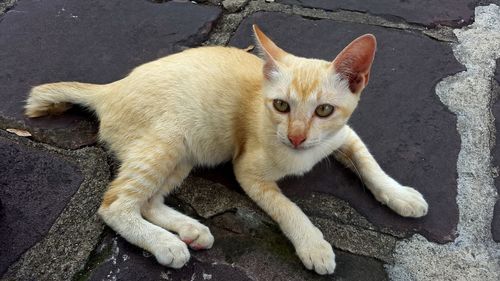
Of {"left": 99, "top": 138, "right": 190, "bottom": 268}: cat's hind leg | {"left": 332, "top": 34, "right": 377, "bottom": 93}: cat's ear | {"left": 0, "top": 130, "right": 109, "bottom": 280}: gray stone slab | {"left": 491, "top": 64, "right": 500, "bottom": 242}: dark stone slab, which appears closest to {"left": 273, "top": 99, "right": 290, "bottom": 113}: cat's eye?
{"left": 332, "top": 34, "right": 377, "bottom": 93}: cat's ear

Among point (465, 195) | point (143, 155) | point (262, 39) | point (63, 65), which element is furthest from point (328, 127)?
point (63, 65)

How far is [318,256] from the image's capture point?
164cm

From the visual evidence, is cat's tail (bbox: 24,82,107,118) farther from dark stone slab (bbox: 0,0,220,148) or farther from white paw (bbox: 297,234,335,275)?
white paw (bbox: 297,234,335,275)

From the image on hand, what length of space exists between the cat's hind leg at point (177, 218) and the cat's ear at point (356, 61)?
0.73m

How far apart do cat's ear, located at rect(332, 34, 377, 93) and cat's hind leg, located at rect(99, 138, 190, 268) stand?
27.7 inches

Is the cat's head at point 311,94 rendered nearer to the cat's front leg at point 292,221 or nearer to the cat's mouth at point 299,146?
the cat's mouth at point 299,146

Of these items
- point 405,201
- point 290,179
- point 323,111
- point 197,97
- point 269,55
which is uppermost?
point 269,55

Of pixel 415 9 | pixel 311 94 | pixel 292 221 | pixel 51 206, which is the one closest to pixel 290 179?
pixel 292 221

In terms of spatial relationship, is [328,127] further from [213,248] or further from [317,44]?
[317,44]

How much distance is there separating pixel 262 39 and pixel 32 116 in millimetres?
1027

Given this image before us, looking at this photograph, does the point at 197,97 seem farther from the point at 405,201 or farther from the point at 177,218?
the point at 405,201

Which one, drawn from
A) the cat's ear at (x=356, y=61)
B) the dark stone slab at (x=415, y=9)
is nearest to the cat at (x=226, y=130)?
the cat's ear at (x=356, y=61)

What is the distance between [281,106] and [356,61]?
319mm

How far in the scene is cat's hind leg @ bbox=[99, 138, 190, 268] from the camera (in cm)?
173
